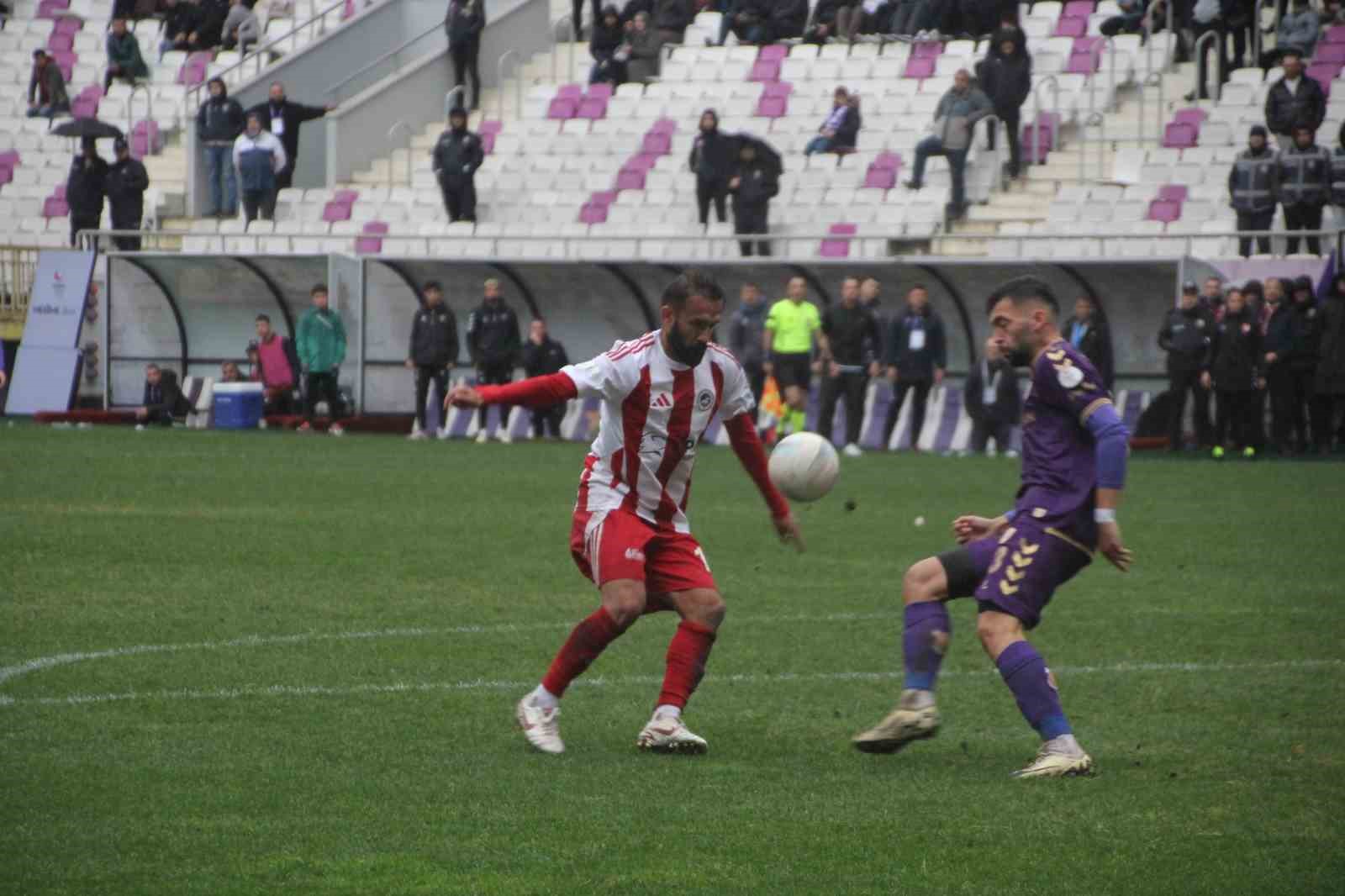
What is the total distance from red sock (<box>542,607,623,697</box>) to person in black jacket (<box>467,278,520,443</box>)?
18278 millimetres

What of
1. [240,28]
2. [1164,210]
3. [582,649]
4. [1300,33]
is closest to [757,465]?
[582,649]

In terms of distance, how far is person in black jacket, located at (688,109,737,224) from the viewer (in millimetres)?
27172

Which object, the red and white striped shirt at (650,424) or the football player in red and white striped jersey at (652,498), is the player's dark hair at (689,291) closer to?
the football player in red and white striped jersey at (652,498)

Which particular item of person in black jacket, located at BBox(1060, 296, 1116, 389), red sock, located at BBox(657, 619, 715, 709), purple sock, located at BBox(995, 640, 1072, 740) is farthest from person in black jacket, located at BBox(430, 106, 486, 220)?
purple sock, located at BBox(995, 640, 1072, 740)

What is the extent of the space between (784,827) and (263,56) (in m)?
30.9

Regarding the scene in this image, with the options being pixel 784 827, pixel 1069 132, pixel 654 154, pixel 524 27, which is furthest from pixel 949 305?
pixel 784 827

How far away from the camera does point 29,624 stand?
32.4 feet

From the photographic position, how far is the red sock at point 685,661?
7.43 metres

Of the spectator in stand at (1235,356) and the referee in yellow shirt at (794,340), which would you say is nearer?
the spectator in stand at (1235,356)

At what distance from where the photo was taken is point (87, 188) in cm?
3011

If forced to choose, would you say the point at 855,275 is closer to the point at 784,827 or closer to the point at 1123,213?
the point at 1123,213

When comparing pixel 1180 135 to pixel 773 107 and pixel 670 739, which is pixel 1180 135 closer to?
pixel 773 107

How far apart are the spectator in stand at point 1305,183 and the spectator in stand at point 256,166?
47.0ft

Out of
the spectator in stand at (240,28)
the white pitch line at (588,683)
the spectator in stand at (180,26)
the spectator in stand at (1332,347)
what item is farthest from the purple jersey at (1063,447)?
the spectator in stand at (180,26)
